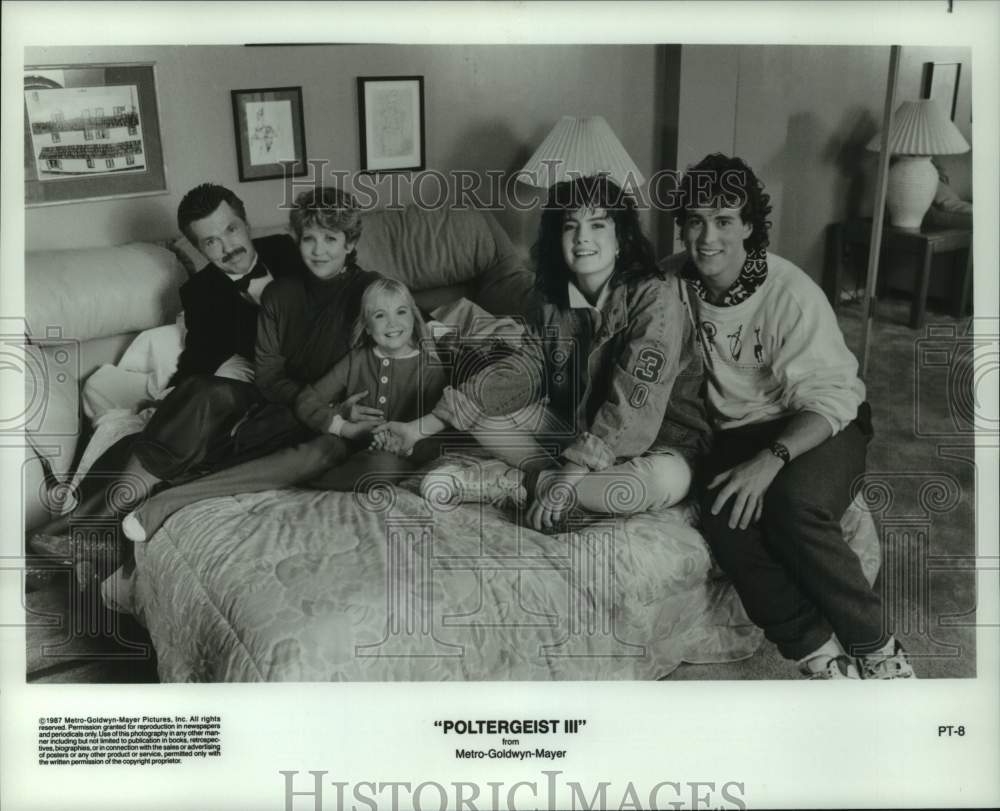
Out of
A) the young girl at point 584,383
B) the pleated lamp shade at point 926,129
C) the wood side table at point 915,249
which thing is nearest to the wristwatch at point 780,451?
the young girl at point 584,383

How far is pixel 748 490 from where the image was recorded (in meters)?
2.06

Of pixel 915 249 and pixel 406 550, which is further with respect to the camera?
pixel 915 249

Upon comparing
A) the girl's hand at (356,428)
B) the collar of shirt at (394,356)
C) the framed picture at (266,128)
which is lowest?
the girl's hand at (356,428)

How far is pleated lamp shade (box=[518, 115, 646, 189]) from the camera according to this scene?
6.76ft

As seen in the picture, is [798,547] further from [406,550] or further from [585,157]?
[585,157]

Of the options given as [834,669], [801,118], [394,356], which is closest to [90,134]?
[394,356]

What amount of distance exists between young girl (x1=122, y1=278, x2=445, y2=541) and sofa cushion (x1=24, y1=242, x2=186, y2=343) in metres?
0.32

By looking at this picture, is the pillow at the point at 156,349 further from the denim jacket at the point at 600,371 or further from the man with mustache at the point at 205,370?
the denim jacket at the point at 600,371

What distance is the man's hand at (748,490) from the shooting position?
2.06 metres

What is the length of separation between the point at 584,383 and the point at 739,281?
1.16 ft

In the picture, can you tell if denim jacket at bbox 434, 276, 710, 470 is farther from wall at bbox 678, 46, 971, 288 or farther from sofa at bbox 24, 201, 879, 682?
wall at bbox 678, 46, 971, 288

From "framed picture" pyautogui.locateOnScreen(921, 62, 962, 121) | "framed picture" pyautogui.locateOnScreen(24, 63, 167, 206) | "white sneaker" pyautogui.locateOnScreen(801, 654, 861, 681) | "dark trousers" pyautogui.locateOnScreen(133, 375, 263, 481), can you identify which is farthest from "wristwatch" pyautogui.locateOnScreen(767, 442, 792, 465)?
"framed picture" pyautogui.locateOnScreen(24, 63, 167, 206)

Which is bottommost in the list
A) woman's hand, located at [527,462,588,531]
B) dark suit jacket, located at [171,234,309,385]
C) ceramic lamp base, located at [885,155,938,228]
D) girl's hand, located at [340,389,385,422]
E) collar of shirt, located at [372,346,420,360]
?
woman's hand, located at [527,462,588,531]

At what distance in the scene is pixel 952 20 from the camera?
6.88 ft
